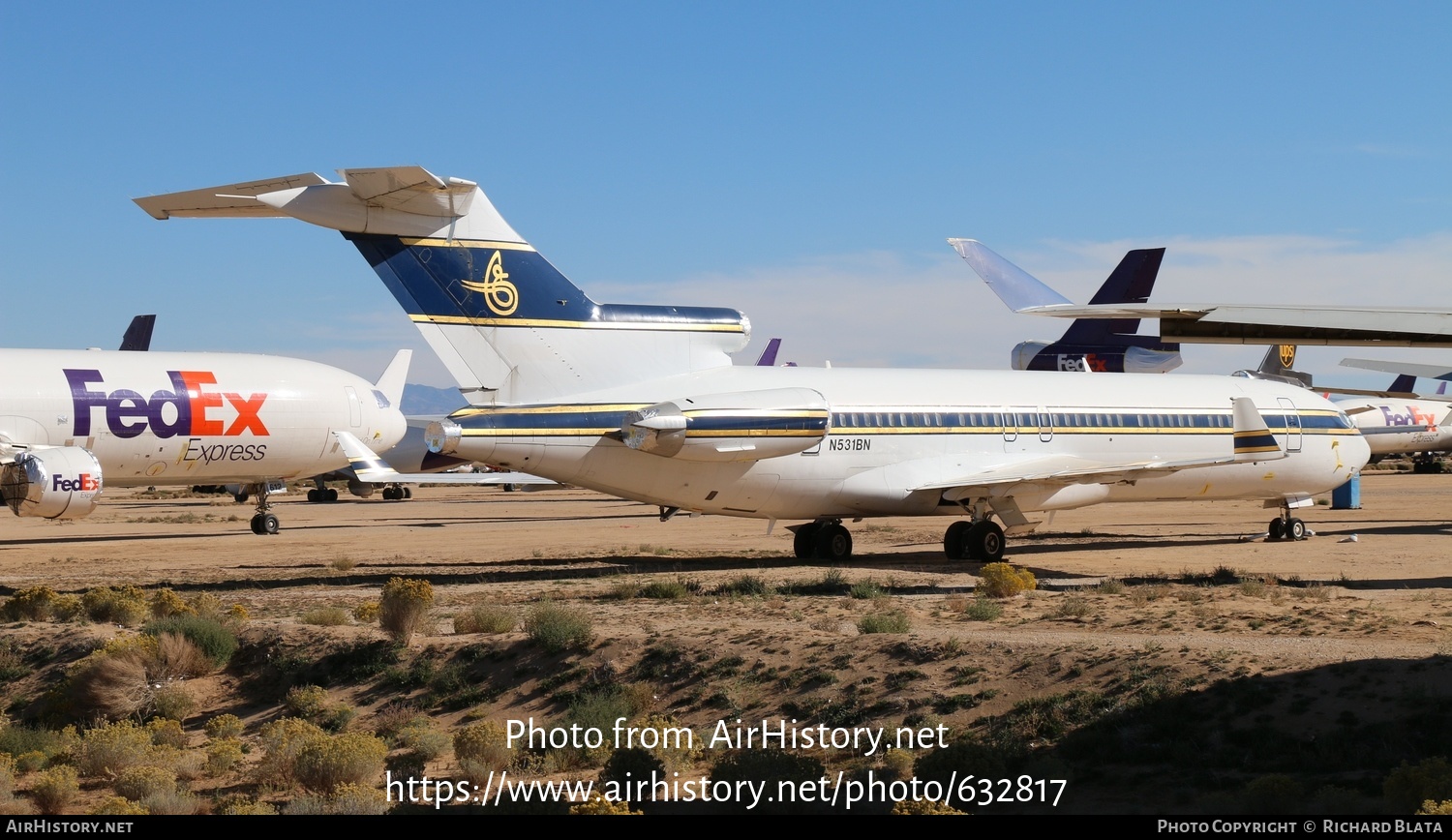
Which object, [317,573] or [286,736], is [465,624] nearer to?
[286,736]

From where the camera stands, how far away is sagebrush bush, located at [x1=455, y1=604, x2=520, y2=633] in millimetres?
17141

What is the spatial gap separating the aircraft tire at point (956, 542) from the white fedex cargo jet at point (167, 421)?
15.5 meters

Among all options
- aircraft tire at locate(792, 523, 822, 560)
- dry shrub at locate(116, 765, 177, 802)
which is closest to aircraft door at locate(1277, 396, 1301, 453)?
aircraft tire at locate(792, 523, 822, 560)

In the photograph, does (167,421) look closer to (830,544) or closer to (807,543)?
(807,543)

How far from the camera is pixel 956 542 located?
26453 mm

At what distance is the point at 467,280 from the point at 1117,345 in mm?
20710

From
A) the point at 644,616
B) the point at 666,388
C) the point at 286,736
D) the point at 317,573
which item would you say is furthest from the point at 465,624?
the point at 317,573

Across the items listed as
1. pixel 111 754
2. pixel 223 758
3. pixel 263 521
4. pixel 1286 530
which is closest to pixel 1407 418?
pixel 1286 530

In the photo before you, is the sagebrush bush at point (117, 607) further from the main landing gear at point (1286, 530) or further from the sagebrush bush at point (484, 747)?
the main landing gear at point (1286, 530)

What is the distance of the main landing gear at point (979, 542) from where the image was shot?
1034 inches

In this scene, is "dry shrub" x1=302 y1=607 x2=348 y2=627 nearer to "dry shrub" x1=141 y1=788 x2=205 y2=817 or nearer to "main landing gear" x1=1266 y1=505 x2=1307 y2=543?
"dry shrub" x1=141 y1=788 x2=205 y2=817

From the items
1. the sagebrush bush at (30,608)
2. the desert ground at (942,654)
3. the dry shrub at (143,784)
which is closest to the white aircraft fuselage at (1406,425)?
the desert ground at (942,654)

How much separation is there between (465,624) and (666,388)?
713 cm

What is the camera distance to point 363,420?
119ft
